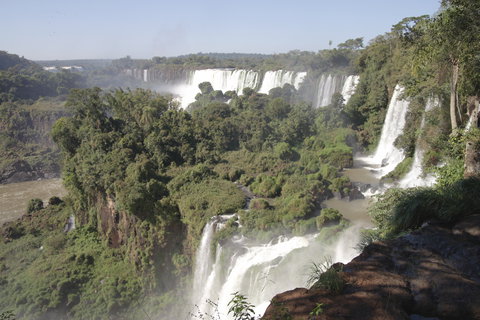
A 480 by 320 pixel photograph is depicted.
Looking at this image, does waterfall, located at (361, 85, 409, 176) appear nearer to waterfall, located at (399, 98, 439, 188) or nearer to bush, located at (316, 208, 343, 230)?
waterfall, located at (399, 98, 439, 188)

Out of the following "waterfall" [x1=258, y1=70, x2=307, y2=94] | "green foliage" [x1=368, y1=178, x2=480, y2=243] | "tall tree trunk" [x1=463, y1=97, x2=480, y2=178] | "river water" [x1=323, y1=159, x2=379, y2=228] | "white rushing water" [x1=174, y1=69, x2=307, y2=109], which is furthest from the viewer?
"white rushing water" [x1=174, y1=69, x2=307, y2=109]

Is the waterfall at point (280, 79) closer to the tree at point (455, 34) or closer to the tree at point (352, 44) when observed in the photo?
the tree at point (352, 44)

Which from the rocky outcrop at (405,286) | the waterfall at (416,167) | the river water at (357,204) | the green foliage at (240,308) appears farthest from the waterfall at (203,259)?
the green foliage at (240,308)

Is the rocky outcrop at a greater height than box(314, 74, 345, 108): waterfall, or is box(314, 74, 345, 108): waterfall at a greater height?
box(314, 74, 345, 108): waterfall

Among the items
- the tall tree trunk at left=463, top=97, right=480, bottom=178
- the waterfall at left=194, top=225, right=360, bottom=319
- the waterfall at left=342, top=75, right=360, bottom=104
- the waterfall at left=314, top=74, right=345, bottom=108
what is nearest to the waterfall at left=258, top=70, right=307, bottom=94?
the waterfall at left=314, top=74, right=345, bottom=108

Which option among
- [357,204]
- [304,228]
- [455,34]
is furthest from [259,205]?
[455,34]

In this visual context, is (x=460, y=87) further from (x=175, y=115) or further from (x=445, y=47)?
(x=175, y=115)
